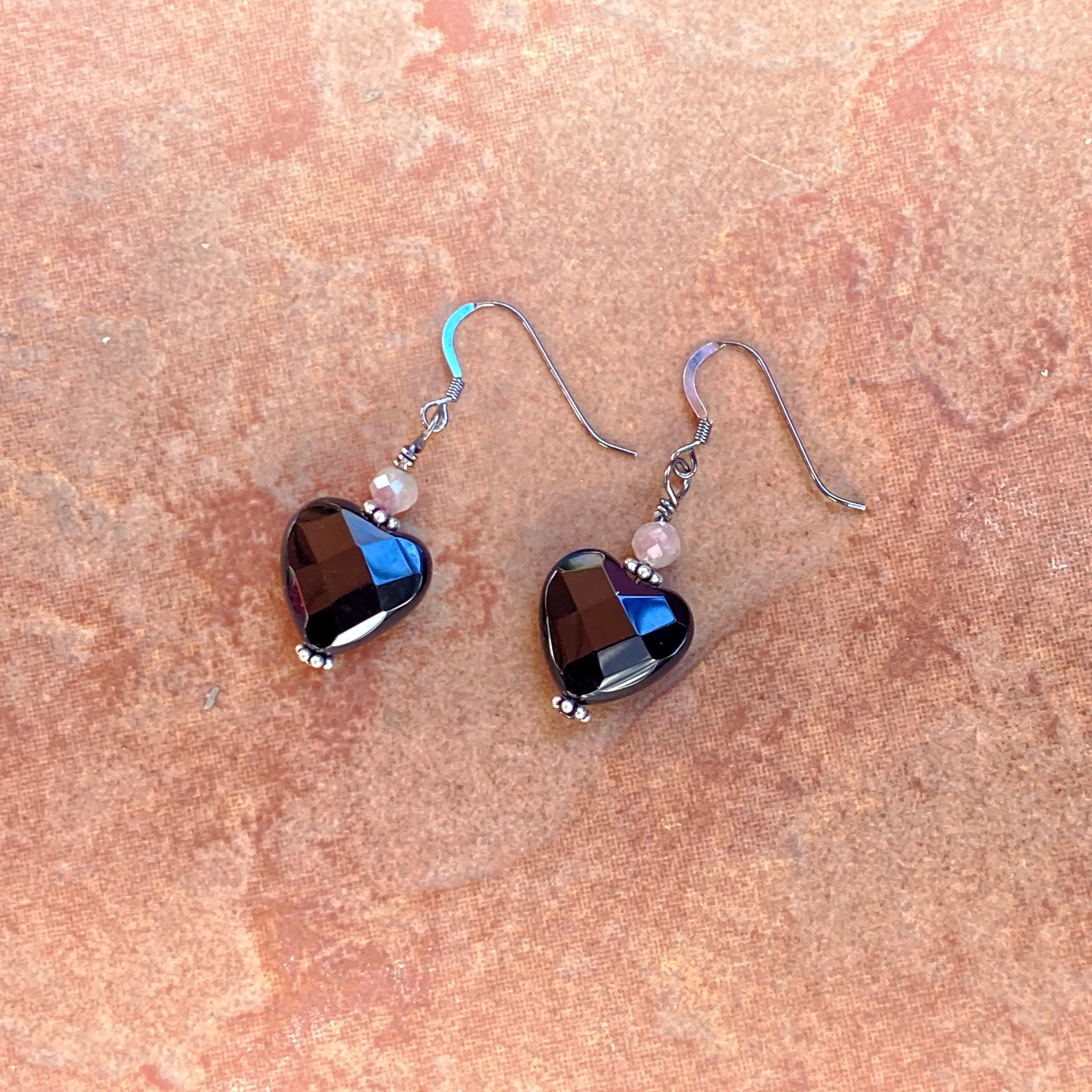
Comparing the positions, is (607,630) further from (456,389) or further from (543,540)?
(456,389)

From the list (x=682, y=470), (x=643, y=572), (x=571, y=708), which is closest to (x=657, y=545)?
(x=643, y=572)

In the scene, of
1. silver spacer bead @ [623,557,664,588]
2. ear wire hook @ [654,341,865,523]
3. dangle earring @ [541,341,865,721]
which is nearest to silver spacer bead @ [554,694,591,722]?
dangle earring @ [541,341,865,721]

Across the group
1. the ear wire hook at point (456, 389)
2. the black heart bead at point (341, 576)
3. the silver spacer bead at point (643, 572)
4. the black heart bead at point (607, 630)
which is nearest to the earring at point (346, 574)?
the black heart bead at point (341, 576)

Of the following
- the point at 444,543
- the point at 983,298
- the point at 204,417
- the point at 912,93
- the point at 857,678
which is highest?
the point at 912,93

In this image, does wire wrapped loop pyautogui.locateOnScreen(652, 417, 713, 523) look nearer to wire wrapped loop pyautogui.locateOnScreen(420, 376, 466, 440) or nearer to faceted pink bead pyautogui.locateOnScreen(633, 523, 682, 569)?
faceted pink bead pyautogui.locateOnScreen(633, 523, 682, 569)

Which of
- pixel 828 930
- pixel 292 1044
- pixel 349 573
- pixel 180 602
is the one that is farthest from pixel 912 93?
pixel 292 1044

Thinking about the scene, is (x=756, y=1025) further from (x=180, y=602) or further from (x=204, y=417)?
(x=204, y=417)

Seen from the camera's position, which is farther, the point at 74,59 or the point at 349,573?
the point at 74,59
